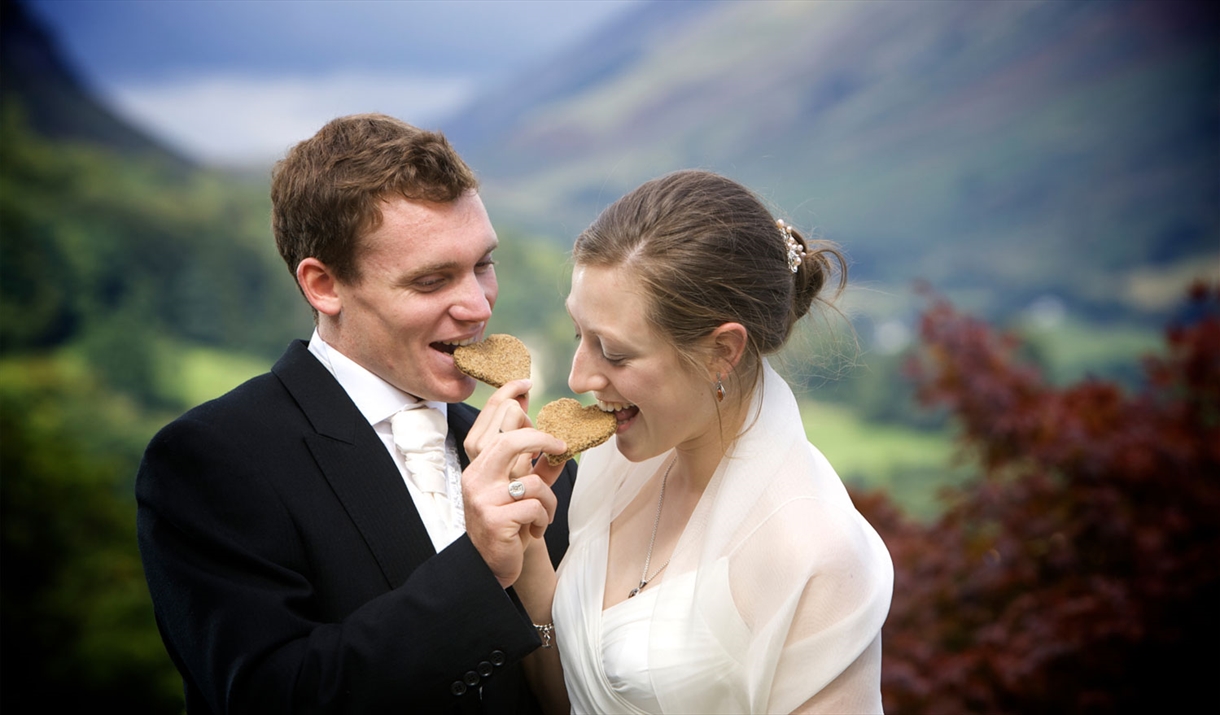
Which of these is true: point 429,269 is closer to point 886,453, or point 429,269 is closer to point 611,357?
point 611,357

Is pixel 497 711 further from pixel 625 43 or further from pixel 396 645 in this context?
pixel 625 43

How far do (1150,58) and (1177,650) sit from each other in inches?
212

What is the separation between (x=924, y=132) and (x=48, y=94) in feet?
25.4

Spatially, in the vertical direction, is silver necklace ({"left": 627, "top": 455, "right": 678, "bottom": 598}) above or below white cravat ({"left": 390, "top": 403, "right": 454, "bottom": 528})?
below

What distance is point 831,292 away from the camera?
10.8ft

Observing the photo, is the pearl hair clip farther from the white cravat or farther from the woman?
the white cravat

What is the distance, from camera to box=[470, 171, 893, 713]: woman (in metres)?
2.65

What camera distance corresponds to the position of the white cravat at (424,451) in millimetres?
3115

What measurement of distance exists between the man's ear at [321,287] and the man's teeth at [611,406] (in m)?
0.90

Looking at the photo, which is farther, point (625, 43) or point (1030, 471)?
point (625, 43)

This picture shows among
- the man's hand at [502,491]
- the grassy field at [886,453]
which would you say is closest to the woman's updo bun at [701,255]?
the man's hand at [502,491]

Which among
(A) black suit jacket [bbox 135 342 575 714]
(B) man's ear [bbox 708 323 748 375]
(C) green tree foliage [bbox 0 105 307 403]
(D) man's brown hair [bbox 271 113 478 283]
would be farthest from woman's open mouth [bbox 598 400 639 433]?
(C) green tree foliage [bbox 0 105 307 403]

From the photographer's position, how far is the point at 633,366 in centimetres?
287

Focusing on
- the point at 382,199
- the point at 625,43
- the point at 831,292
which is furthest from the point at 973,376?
the point at 625,43
